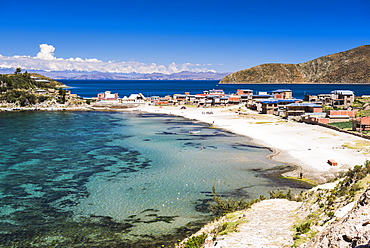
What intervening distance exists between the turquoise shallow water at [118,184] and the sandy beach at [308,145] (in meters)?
2.68

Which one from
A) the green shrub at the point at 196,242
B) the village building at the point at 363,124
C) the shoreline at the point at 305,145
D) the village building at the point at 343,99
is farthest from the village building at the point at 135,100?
the green shrub at the point at 196,242

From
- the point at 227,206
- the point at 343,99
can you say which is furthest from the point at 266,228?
the point at 343,99

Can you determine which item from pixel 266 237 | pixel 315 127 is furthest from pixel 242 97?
pixel 266 237

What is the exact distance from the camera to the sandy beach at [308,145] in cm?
3266

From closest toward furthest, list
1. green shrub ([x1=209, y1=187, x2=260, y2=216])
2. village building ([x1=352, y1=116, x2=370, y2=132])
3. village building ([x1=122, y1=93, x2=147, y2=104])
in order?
green shrub ([x1=209, y1=187, x2=260, y2=216]) < village building ([x1=352, y1=116, x2=370, y2=132]) < village building ([x1=122, y1=93, x2=147, y2=104])

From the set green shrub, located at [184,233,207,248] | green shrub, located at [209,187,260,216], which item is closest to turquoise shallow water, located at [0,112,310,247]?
green shrub, located at [209,187,260,216]

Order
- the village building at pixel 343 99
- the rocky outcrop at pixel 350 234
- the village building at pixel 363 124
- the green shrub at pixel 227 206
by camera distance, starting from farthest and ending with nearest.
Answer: the village building at pixel 343 99
the village building at pixel 363 124
the green shrub at pixel 227 206
the rocky outcrop at pixel 350 234

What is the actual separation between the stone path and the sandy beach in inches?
446

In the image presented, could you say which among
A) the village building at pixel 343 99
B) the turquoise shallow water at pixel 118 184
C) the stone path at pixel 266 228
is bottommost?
the turquoise shallow water at pixel 118 184

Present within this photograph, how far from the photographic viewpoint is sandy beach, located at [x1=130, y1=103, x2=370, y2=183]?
32656 mm

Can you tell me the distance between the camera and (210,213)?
22.6 metres

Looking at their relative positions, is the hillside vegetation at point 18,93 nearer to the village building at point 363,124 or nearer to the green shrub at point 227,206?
the village building at point 363,124

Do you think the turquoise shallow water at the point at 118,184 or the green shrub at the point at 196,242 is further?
the turquoise shallow water at the point at 118,184

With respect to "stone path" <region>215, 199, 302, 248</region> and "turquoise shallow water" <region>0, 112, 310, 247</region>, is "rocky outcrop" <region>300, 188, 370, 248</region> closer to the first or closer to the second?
"stone path" <region>215, 199, 302, 248</region>
